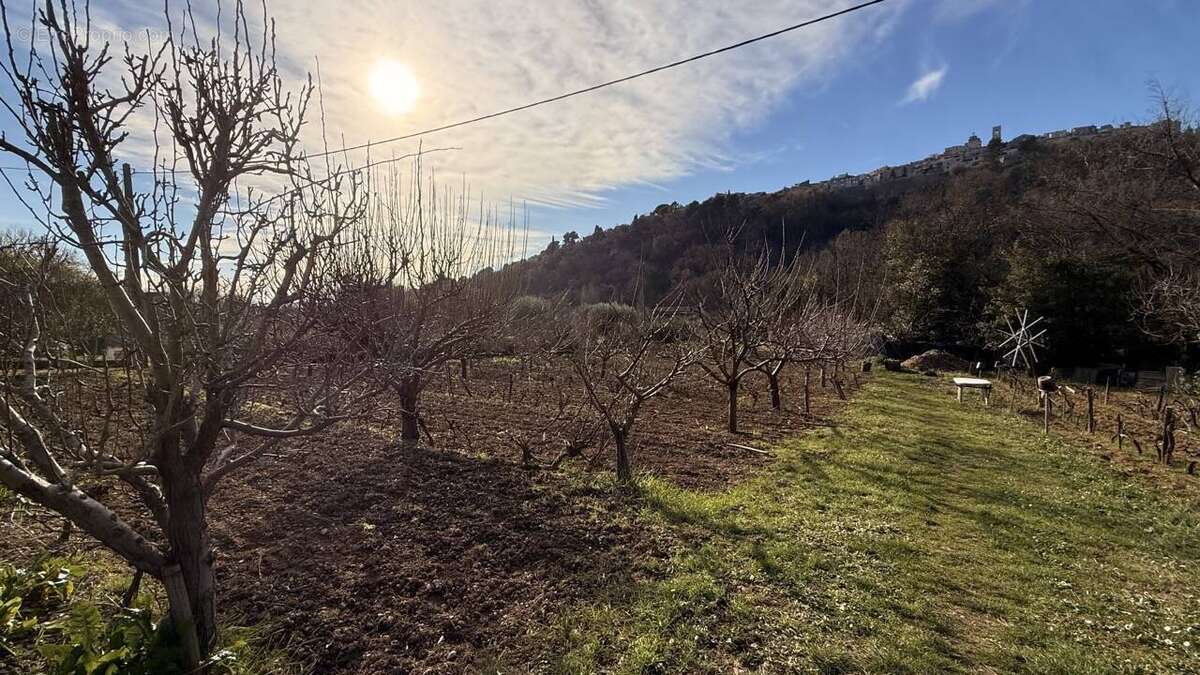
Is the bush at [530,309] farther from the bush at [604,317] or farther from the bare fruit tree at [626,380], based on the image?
the bare fruit tree at [626,380]

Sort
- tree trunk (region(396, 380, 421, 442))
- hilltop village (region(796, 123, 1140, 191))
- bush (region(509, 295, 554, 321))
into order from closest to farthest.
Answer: tree trunk (region(396, 380, 421, 442)) < bush (region(509, 295, 554, 321)) < hilltop village (region(796, 123, 1140, 191))

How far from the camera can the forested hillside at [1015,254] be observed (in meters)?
15.2

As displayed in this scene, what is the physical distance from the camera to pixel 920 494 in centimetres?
564

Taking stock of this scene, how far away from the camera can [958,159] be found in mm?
54688

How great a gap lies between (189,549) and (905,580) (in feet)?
13.7

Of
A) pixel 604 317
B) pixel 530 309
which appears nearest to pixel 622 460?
pixel 604 317

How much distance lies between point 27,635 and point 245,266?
7.23 feet

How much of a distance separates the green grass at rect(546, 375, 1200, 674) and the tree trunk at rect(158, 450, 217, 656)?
162 cm

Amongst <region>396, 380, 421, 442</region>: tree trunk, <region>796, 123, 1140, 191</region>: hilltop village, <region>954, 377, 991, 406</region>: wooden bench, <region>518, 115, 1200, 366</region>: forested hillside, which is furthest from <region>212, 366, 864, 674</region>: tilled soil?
<region>796, 123, 1140, 191</region>: hilltop village

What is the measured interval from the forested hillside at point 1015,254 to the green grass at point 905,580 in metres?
5.54

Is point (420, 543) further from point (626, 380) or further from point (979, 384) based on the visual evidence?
point (979, 384)

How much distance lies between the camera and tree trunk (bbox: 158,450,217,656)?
2266mm

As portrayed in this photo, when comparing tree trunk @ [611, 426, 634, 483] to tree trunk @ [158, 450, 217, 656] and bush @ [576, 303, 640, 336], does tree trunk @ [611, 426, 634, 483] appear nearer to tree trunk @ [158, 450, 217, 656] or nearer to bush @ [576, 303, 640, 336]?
tree trunk @ [158, 450, 217, 656]

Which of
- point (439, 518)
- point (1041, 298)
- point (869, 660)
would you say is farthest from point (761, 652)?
point (1041, 298)
